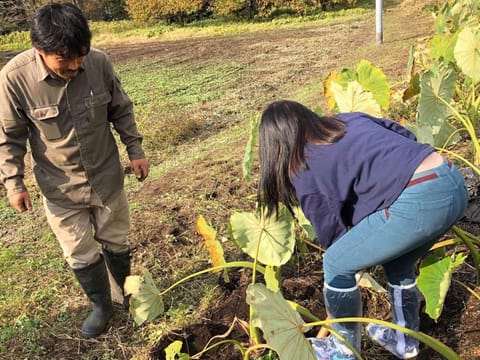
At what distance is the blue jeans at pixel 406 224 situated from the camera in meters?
1.55

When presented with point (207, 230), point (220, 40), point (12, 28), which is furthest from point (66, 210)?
point (12, 28)

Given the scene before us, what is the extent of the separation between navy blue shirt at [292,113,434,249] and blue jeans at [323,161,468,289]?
0.04 meters

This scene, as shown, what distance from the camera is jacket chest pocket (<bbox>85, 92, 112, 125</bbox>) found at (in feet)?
7.15

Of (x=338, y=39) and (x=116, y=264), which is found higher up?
(x=116, y=264)

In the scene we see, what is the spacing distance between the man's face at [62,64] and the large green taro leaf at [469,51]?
1863 mm

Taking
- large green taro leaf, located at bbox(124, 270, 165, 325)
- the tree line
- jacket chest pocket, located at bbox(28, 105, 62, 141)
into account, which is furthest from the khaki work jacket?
the tree line

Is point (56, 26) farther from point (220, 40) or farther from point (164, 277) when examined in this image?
point (220, 40)

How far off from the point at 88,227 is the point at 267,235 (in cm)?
84

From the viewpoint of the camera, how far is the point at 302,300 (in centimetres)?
236

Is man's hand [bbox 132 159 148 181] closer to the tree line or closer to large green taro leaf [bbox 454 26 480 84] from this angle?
large green taro leaf [bbox 454 26 480 84]

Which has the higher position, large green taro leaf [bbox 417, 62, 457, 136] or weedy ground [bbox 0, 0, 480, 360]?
large green taro leaf [bbox 417, 62, 457, 136]

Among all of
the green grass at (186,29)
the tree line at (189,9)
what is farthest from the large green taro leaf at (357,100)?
the tree line at (189,9)

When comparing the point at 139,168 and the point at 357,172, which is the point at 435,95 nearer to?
the point at 357,172

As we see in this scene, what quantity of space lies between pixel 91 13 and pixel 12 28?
3.79 meters
